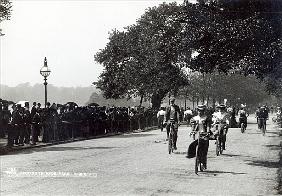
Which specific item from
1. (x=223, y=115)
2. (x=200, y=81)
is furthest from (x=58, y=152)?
(x=200, y=81)

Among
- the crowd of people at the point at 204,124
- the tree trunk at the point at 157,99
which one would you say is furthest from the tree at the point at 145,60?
the crowd of people at the point at 204,124

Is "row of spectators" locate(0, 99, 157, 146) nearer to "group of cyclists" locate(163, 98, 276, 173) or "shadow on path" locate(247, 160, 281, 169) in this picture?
"group of cyclists" locate(163, 98, 276, 173)

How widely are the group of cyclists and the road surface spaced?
0.57 metres

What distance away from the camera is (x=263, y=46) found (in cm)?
1633

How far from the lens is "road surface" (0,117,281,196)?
10367 millimetres

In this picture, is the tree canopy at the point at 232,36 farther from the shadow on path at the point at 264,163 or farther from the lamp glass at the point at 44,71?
the lamp glass at the point at 44,71

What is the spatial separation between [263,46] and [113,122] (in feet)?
61.7

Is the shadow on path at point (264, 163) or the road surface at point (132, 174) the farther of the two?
the shadow on path at point (264, 163)

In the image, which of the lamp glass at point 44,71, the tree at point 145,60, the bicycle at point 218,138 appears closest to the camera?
the bicycle at point 218,138

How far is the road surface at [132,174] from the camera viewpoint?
10.4 meters

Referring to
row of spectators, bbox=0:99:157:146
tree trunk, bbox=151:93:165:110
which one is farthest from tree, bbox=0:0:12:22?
tree trunk, bbox=151:93:165:110

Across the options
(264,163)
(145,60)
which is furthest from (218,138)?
(145,60)

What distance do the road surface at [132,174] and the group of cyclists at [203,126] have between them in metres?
0.57

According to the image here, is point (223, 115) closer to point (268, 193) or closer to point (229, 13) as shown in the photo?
point (229, 13)
